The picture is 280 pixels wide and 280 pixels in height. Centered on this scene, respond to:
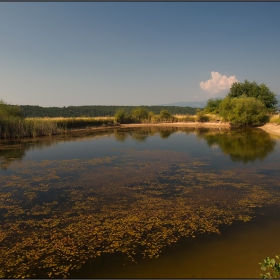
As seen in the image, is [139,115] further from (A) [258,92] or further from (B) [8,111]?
(B) [8,111]

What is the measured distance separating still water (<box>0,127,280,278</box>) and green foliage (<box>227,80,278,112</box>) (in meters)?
38.6

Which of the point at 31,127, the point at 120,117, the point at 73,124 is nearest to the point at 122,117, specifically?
the point at 120,117

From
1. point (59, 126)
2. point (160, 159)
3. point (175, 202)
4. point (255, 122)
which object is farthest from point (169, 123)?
point (175, 202)

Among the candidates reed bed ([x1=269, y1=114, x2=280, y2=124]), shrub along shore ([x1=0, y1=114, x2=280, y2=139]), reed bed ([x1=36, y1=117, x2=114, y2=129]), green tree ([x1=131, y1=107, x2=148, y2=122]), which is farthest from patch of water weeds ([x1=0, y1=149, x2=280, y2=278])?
green tree ([x1=131, y1=107, x2=148, y2=122])

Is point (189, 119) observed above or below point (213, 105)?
below

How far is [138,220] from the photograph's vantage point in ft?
25.3

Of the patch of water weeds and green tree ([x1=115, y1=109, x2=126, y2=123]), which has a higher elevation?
green tree ([x1=115, y1=109, x2=126, y2=123])

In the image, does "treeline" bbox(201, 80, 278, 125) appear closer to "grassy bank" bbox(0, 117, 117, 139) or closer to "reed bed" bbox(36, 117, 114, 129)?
"reed bed" bbox(36, 117, 114, 129)

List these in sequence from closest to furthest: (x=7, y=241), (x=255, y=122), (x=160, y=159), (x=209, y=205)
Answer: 1. (x=7, y=241)
2. (x=209, y=205)
3. (x=160, y=159)
4. (x=255, y=122)

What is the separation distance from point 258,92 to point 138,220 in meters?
49.9

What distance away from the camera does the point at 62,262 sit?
18.5 ft

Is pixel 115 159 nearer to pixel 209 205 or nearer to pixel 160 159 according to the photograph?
pixel 160 159

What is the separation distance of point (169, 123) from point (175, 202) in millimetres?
47575

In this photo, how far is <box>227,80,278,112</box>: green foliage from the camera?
48588mm
